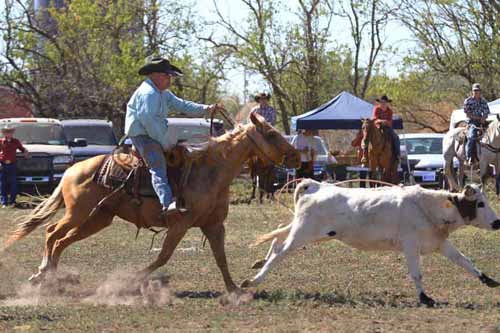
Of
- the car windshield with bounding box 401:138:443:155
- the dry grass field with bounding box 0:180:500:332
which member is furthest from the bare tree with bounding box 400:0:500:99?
the dry grass field with bounding box 0:180:500:332

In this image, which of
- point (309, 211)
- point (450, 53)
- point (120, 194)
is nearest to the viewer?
point (309, 211)

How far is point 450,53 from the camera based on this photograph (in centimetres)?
4056

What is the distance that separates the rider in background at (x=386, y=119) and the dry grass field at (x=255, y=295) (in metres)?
10.1

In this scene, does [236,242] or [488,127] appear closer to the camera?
[236,242]

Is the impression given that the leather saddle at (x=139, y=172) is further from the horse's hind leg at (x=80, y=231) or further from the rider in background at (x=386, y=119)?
the rider in background at (x=386, y=119)

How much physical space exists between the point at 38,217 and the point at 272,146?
264 cm

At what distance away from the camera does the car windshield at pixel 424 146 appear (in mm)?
31594

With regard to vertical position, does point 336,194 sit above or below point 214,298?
above

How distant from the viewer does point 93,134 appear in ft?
92.0

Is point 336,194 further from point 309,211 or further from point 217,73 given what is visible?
point 217,73

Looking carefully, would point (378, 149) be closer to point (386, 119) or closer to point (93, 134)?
point (386, 119)

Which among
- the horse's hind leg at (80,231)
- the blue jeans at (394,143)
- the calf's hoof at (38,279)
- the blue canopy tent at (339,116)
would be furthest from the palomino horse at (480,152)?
the calf's hoof at (38,279)

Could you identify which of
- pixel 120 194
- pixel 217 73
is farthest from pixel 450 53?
pixel 120 194

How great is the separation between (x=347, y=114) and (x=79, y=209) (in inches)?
726
